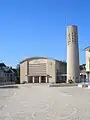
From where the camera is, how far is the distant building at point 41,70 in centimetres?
15300

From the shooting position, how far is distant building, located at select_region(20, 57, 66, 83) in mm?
153000

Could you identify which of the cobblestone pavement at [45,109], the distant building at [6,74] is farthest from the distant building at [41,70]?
the cobblestone pavement at [45,109]

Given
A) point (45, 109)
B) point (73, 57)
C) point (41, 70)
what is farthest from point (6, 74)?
point (45, 109)

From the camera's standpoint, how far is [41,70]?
156 m

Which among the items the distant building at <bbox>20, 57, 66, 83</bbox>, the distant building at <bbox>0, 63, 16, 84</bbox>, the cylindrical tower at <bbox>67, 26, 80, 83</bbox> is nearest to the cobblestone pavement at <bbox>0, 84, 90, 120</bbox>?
the cylindrical tower at <bbox>67, 26, 80, 83</bbox>

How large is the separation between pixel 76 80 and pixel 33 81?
28333mm

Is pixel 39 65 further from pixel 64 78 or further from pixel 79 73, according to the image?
pixel 79 73

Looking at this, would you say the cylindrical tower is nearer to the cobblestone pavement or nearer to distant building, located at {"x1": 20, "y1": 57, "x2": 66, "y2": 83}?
distant building, located at {"x1": 20, "y1": 57, "x2": 66, "y2": 83}

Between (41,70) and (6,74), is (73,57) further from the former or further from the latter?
(6,74)

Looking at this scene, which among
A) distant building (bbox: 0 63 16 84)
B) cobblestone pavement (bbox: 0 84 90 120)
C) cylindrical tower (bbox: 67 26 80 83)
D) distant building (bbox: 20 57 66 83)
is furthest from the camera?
distant building (bbox: 0 63 16 84)

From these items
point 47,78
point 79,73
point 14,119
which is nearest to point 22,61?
point 47,78

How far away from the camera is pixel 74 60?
438ft

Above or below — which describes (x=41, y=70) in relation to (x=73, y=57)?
below

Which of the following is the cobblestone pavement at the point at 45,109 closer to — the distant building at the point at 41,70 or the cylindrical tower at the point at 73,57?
the cylindrical tower at the point at 73,57
